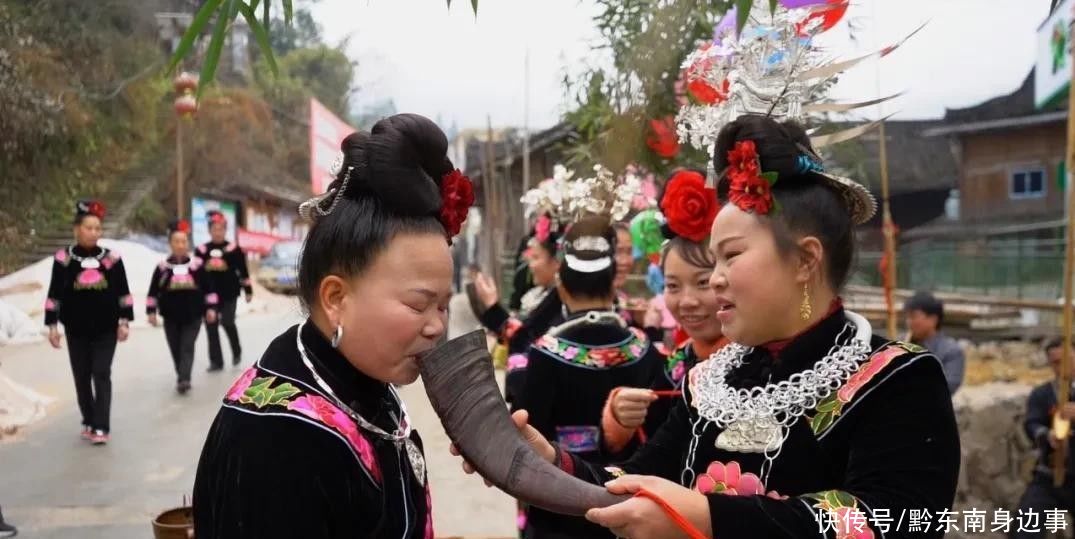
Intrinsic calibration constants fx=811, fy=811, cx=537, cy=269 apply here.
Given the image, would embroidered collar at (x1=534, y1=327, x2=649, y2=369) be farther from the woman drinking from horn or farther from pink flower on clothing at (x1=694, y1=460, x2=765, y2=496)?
pink flower on clothing at (x1=694, y1=460, x2=765, y2=496)

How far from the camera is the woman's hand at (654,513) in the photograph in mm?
1408

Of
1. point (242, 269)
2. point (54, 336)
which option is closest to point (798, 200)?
point (54, 336)

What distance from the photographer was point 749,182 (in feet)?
5.42

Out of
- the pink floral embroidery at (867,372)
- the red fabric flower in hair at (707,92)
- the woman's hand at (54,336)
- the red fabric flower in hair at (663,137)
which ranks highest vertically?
the red fabric flower in hair at (707,92)

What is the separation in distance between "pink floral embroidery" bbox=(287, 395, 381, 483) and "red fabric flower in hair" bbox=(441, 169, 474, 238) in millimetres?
414

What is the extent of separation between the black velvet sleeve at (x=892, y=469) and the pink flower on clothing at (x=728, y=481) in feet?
0.48

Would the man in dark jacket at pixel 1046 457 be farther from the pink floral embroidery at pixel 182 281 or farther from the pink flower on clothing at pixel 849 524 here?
the pink floral embroidery at pixel 182 281

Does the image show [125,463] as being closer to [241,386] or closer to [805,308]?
[241,386]

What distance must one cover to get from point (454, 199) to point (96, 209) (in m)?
4.03

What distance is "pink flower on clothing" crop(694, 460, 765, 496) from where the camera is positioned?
163 cm

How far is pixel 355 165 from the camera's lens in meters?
1.49

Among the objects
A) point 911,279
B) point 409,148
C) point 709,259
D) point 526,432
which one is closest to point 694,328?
point 709,259

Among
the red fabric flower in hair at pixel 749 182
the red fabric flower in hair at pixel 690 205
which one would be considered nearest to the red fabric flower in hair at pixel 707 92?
the red fabric flower in hair at pixel 690 205

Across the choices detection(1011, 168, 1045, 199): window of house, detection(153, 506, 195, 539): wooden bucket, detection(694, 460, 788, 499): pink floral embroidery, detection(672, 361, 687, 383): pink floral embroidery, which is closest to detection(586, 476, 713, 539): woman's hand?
detection(694, 460, 788, 499): pink floral embroidery
